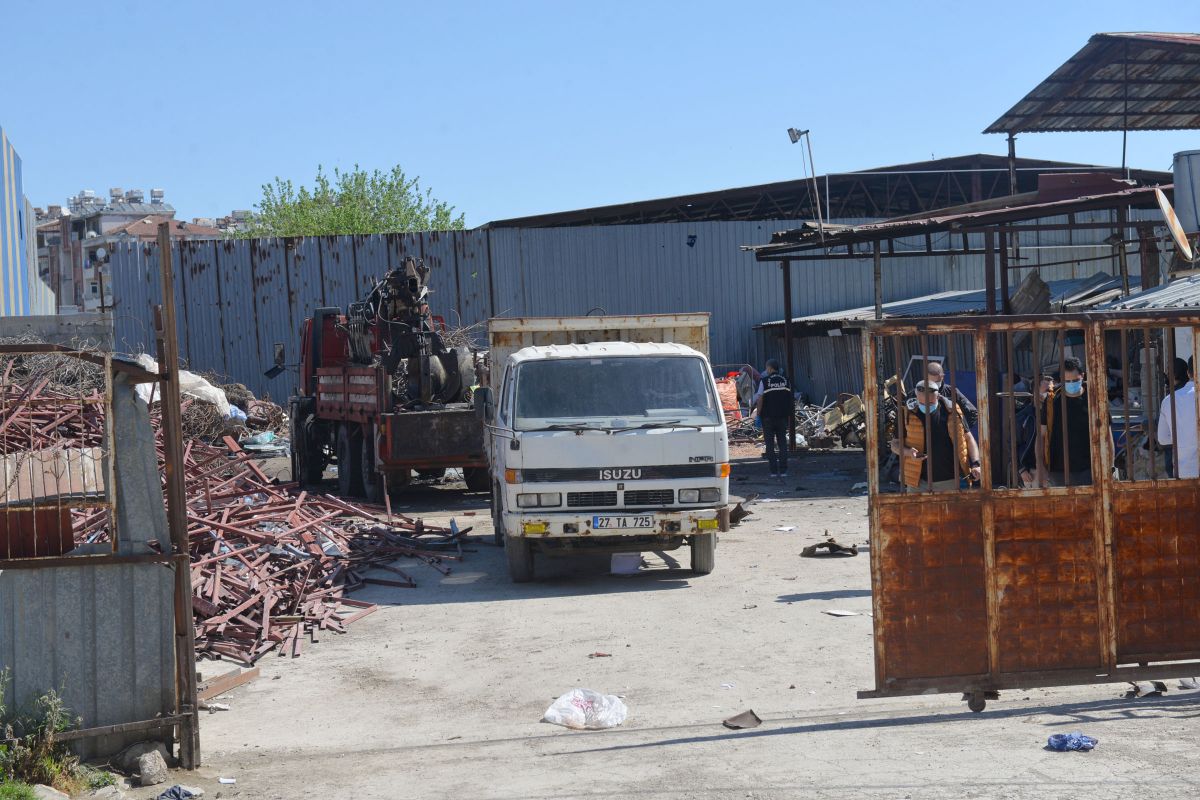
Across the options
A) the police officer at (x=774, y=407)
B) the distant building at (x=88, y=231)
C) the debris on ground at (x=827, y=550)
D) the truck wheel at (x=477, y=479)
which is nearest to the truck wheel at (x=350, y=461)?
the truck wheel at (x=477, y=479)

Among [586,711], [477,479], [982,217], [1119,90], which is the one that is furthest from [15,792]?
[1119,90]

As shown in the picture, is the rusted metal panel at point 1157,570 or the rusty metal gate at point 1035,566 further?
the rusted metal panel at point 1157,570

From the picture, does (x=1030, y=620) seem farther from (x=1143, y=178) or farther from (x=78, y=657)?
(x=1143, y=178)

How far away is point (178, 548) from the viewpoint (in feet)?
21.2

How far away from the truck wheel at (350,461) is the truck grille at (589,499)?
7765mm

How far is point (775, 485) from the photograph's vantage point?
751 inches

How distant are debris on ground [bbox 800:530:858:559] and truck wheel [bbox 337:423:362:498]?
7.85 meters

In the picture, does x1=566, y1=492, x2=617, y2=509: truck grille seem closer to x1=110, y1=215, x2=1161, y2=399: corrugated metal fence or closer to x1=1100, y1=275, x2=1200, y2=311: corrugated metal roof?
x1=1100, y1=275, x2=1200, y2=311: corrugated metal roof

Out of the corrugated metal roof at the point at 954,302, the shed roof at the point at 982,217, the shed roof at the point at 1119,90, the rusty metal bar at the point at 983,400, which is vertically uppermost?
the shed roof at the point at 1119,90

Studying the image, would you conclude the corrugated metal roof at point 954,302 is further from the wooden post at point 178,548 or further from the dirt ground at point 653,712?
the wooden post at point 178,548

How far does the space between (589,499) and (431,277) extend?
71.9ft

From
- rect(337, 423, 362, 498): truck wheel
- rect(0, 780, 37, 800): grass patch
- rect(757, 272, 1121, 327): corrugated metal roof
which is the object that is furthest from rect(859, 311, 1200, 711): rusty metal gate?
rect(757, 272, 1121, 327): corrugated metal roof

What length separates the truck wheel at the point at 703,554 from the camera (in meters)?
11.5

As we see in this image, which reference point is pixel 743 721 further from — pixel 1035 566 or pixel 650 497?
pixel 650 497
